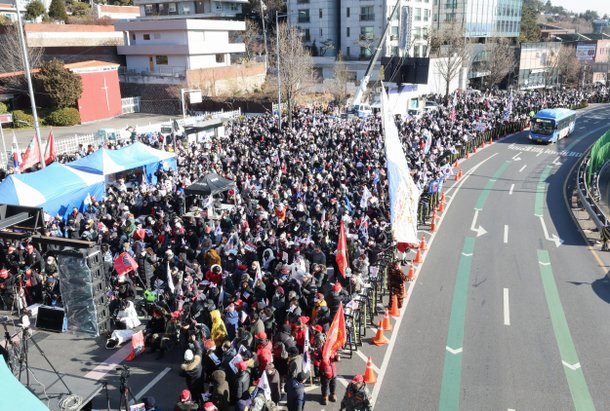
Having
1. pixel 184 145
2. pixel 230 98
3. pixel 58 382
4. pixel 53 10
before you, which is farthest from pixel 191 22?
pixel 58 382

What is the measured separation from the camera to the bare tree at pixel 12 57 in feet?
142

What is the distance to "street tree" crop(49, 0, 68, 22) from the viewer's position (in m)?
62.3

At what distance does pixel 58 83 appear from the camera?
1642 inches

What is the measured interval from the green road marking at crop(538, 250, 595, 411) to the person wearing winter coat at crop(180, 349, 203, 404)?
723 cm

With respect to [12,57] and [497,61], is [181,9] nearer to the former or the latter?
[12,57]

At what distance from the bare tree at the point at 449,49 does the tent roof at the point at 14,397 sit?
54080mm

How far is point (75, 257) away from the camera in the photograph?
28.9 feet

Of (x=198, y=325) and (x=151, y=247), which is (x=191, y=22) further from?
(x=198, y=325)

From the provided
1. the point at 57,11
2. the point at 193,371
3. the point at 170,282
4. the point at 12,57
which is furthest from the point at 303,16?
the point at 193,371

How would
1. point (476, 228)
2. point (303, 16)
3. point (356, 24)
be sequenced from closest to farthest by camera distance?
point (476, 228) → point (356, 24) → point (303, 16)

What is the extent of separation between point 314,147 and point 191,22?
31.7 metres

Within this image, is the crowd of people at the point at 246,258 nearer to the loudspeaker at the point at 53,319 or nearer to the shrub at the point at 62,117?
the loudspeaker at the point at 53,319

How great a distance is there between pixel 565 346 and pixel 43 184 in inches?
696

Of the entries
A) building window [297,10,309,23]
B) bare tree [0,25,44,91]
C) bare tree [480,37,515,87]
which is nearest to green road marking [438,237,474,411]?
bare tree [0,25,44,91]
